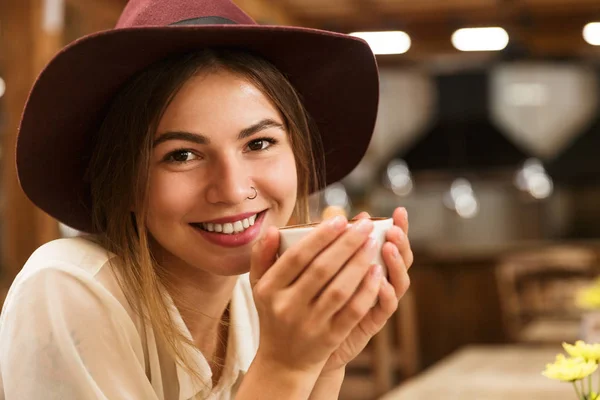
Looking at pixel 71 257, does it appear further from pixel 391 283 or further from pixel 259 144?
pixel 391 283

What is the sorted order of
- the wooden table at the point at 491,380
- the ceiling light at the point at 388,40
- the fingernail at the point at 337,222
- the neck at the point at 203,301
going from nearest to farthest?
the fingernail at the point at 337,222
the neck at the point at 203,301
the wooden table at the point at 491,380
the ceiling light at the point at 388,40

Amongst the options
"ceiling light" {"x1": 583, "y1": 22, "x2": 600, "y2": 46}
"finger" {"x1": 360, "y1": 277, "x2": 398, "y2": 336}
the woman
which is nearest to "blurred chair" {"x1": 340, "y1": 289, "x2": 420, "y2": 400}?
the woman

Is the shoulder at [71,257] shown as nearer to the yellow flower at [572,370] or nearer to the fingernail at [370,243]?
the fingernail at [370,243]

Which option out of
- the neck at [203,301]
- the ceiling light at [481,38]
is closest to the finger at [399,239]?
the neck at [203,301]

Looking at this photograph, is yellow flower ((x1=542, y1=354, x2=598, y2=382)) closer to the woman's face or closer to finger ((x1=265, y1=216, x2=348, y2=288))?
finger ((x1=265, y1=216, x2=348, y2=288))

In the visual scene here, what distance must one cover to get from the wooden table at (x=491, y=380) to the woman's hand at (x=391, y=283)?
0.57 m

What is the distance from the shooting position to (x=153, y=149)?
0.97m

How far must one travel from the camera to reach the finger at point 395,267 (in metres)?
0.82

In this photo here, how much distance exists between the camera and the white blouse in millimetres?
900

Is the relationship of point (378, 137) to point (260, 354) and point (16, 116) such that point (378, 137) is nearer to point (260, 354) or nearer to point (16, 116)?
point (16, 116)

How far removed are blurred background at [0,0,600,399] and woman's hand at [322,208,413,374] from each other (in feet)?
14.8

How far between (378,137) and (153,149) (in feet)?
30.5

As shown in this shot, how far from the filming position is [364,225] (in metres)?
0.78

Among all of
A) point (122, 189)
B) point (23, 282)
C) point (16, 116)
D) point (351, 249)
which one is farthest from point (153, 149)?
point (16, 116)
